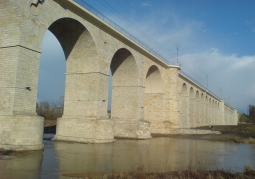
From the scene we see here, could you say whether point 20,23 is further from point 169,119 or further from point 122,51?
point 169,119

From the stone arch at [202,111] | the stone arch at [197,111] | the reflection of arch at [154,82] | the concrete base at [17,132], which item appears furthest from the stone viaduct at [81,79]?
the stone arch at [202,111]

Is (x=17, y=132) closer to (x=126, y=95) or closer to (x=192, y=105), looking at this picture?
(x=126, y=95)

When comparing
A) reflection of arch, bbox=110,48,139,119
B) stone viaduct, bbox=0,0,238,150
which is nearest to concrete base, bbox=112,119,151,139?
stone viaduct, bbox=0,0,238,150

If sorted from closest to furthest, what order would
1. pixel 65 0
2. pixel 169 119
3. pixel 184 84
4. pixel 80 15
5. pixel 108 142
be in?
1. pixel 65 0
2. pixel 80 15
3. pixel 108 142
4. pixel 169 119
5. pixel 184 84

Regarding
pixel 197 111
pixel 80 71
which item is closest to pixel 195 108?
pixel 197 111

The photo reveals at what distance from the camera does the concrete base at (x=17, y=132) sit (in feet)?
39.1

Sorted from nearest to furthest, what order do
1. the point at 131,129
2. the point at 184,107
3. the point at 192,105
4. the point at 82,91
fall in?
the point at 82,91
the point at 131,129
the point at 184,107
the point at 192,105

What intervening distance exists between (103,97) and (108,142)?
3.33 m

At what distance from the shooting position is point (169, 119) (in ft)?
111

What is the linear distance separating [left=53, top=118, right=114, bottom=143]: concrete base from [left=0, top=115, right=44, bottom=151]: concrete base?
576 cm

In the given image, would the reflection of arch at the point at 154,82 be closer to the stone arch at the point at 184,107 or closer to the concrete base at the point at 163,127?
the concrete base at the point at 163,127

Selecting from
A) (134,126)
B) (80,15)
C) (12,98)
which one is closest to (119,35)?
(80,15)

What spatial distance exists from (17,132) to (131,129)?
1313 cm

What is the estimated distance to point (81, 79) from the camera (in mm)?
19359
